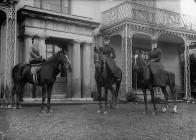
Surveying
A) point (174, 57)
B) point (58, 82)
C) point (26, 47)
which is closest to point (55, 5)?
point (26, 47)

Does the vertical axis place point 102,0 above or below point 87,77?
above

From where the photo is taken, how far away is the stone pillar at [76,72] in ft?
54.8

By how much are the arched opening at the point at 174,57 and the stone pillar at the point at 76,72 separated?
8015 millimetres

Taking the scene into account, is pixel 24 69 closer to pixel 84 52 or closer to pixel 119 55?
pixel 84 52

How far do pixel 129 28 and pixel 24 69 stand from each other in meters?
7.66

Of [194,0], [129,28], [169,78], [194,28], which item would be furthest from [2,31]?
[194,0]

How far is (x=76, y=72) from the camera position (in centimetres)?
1673

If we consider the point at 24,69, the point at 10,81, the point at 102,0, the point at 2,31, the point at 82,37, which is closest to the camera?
the point at 24,69

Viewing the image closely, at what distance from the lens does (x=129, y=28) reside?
1738cm

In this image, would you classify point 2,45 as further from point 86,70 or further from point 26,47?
point 86,70

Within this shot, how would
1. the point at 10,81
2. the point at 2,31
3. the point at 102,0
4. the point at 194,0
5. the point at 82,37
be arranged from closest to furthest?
the point at 10,81 < the point at 2,31 < the point at 82,37 < the point at 102,0 < the point at 194,0

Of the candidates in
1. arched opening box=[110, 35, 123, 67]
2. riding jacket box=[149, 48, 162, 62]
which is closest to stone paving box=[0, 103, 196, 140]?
riding jacket box=[149, 48, 162, 62]

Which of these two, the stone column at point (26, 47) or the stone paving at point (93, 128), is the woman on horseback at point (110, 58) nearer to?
the stone paving at point (93, 128)

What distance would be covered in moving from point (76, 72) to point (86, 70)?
25.5 inches
